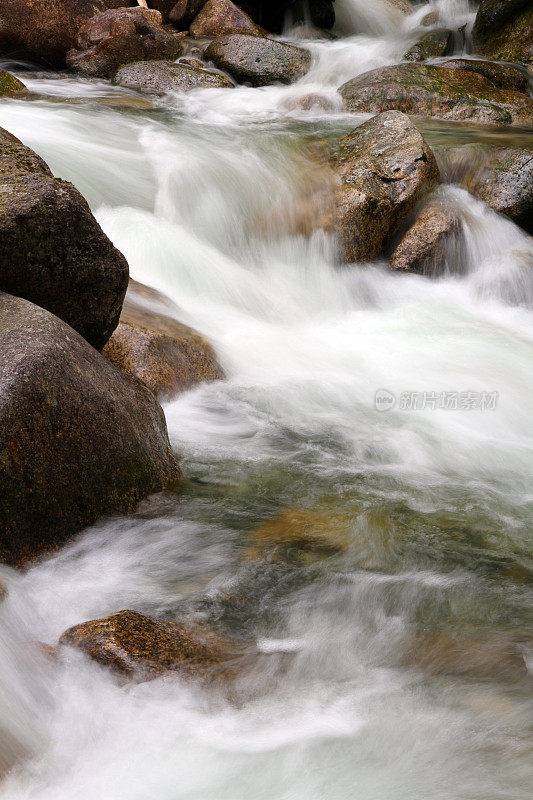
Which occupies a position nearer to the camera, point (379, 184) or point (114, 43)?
point (379, 184)

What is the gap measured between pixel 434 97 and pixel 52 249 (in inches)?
371

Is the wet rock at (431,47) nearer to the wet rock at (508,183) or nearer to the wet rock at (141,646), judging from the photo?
the wet rock at (508,183)

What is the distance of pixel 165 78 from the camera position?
12.3m

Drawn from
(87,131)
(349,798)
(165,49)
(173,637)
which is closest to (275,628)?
(173,637)

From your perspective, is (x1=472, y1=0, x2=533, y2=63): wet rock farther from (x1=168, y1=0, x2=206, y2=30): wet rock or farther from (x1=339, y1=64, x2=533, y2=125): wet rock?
(x1=168, y1=0, x2=206, y2=30): wet rock

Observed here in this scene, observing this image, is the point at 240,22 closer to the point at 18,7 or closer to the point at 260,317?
the point at 18,7

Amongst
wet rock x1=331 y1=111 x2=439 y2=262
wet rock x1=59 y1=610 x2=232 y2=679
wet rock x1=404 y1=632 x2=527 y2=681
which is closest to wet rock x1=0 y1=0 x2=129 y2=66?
wet rock x1=331 y1=111 x2=439 y2=262

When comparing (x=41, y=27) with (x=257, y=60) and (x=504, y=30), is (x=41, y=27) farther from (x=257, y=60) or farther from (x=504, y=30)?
(x=504, y=30)

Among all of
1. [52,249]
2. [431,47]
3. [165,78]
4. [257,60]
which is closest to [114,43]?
[165,78]

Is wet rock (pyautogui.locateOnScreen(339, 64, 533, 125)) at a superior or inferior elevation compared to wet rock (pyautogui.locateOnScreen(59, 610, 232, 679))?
superior

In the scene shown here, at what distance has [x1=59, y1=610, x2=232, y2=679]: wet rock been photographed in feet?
7.98

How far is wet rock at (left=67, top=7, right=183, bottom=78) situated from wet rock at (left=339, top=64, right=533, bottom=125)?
403cm

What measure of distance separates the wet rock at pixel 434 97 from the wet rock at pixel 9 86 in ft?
16.2

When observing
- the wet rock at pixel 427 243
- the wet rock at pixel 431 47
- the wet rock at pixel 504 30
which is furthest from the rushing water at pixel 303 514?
the wet rock at pixel 431 47
